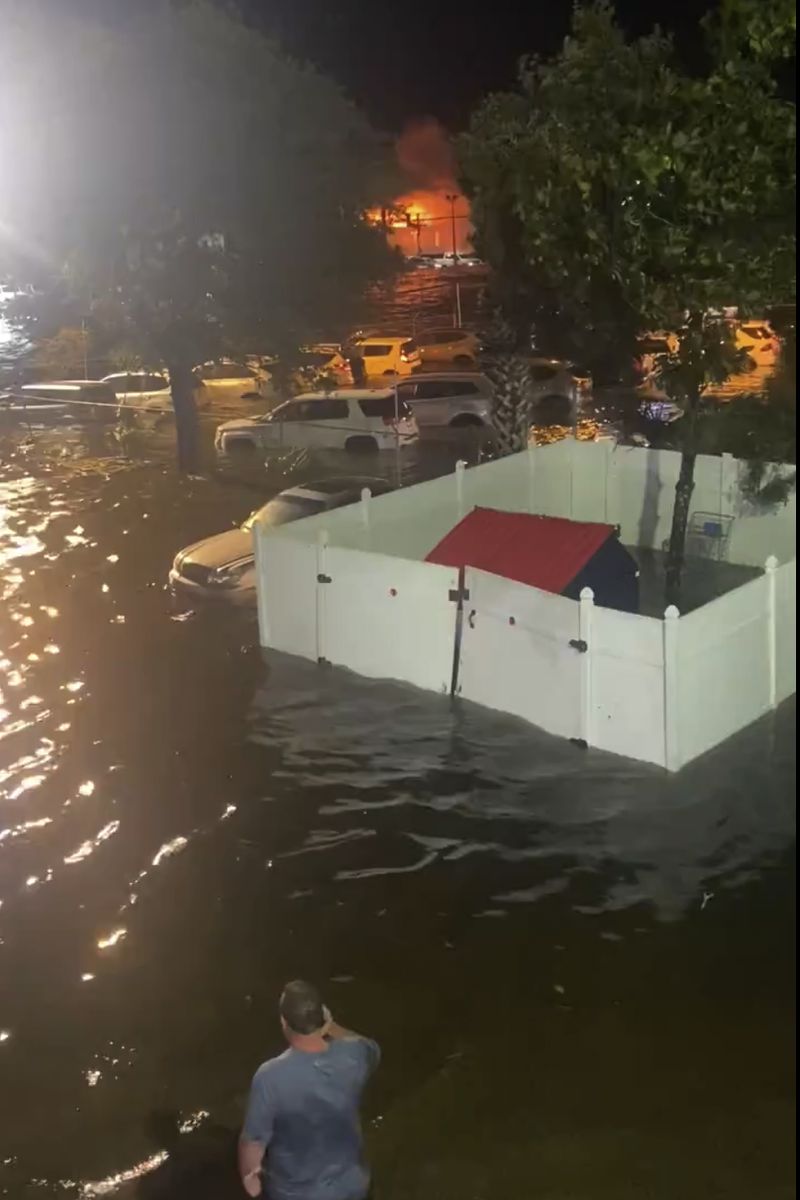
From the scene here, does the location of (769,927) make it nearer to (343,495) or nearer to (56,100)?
(343,495)

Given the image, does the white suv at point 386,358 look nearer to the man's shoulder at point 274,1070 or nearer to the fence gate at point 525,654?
the fence gate at point 525,654

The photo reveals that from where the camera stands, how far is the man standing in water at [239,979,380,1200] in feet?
16.3

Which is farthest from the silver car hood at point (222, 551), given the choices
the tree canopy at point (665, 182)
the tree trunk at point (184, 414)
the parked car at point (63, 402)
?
the parked car at point (63, 402)

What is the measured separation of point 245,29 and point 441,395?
8312mm

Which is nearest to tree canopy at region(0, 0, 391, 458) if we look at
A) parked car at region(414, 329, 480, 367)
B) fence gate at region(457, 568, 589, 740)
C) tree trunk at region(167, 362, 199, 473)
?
tree trunk at region(167, 362, 199, 473)

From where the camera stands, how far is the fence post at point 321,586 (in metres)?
12.5

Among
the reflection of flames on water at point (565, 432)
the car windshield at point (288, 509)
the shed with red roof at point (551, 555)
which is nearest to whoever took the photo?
the shed with red roof at point (551, 555)

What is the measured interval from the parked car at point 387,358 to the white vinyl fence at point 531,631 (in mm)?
21296

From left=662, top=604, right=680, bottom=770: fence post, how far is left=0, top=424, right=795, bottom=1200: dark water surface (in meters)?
0.22

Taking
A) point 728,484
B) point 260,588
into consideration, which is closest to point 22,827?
point 260,588

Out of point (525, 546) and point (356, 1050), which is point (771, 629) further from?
point (356, 1050)

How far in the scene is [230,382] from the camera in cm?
3550

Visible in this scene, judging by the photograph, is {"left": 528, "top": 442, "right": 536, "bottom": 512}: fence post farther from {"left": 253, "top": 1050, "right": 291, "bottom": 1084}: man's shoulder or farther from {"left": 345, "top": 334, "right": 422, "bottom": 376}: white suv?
{"left": 345, "top": 334, "right": 422, "bottom": 376}: white suv

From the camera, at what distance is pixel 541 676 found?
11070 mm
